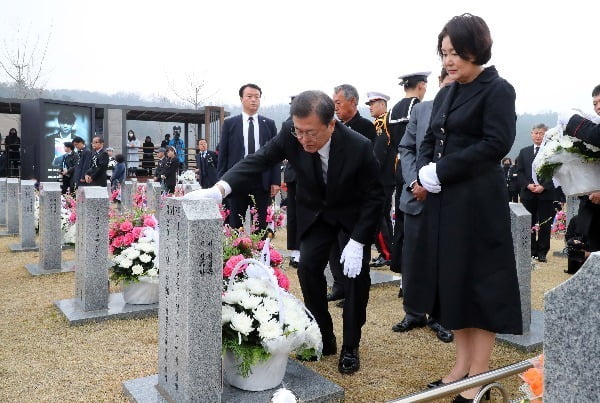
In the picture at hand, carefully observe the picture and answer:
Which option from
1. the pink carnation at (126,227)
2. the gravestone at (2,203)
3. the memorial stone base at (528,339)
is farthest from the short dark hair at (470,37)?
the gravestone at (2,203)

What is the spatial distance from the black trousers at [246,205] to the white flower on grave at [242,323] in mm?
3183

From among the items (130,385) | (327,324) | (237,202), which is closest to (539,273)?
(237,202)

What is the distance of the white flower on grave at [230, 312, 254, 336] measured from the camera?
2855 millimetres

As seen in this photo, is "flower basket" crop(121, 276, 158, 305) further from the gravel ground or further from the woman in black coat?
the woman in black coat

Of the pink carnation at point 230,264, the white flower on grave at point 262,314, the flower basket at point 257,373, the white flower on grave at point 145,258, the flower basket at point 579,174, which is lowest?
the flower basket at point 257,373

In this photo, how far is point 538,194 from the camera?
321 inches

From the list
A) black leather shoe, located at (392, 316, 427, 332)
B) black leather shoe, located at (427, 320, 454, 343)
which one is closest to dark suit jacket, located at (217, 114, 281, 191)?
black leather shoe, located at (392, 316, 427, 332)

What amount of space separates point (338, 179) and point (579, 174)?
1.93 meters

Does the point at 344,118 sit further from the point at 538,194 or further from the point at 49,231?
the point at 538,194

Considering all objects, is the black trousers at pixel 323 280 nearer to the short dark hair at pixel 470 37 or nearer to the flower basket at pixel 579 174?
the short dark hair at pixel 470 37

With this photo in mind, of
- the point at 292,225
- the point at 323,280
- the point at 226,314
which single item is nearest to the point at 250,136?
the point at 292,225

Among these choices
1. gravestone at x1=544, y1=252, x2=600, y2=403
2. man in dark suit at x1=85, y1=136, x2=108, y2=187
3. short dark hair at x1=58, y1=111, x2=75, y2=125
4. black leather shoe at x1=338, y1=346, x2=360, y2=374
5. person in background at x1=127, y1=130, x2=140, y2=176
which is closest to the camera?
gravestone at x1=544, y1=252, x2=600, y2=403

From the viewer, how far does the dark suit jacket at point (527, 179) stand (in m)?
8.08

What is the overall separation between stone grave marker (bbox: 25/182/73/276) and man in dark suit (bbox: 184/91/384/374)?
4.22 meters
